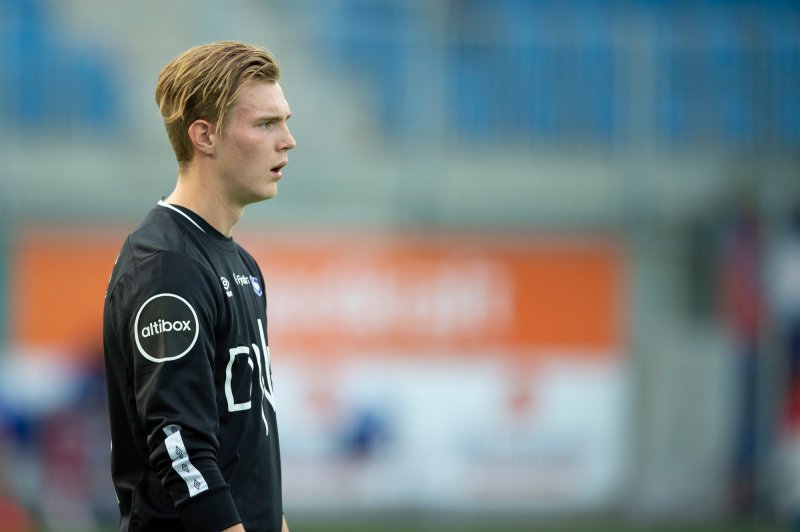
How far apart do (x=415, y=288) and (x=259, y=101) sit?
880 cm

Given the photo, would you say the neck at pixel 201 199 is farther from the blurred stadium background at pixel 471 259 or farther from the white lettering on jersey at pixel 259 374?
the blurred stadium background at pixel 471 259

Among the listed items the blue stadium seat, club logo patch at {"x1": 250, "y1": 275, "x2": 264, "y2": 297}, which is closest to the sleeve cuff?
club logo patch at {"x1": 250, "y1": 275, "x2": 264, "y2": 297}

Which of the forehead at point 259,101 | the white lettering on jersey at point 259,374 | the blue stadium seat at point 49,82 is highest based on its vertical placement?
the blue stadium seat at point 49,82

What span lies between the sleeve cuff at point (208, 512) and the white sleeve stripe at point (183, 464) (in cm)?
2

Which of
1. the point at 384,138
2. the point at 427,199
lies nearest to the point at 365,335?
the point at 427,199

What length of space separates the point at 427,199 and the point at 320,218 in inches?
38.7

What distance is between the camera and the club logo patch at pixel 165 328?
2588mm

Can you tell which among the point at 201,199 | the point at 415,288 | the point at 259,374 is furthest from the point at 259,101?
the point at 415,288

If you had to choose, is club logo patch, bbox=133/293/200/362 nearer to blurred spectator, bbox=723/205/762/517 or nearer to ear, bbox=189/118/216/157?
ear, bbox=189/118/216/157

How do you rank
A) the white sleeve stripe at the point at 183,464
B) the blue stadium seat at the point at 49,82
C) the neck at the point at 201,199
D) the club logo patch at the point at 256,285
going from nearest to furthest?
the white sleeve stripe at the point at 183,464 < the neck at the point at 201,199 < the club logo patch at the point at 256,285 < the blue stadium seat at the point at 49,82

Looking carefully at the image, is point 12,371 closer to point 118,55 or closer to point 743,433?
point 118,55

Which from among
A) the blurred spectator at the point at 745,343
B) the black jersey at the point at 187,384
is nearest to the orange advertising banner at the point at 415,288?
the blurred spectator at the point at 745,343

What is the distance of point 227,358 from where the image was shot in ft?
8.98

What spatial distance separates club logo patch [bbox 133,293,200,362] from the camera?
8.49 feet
